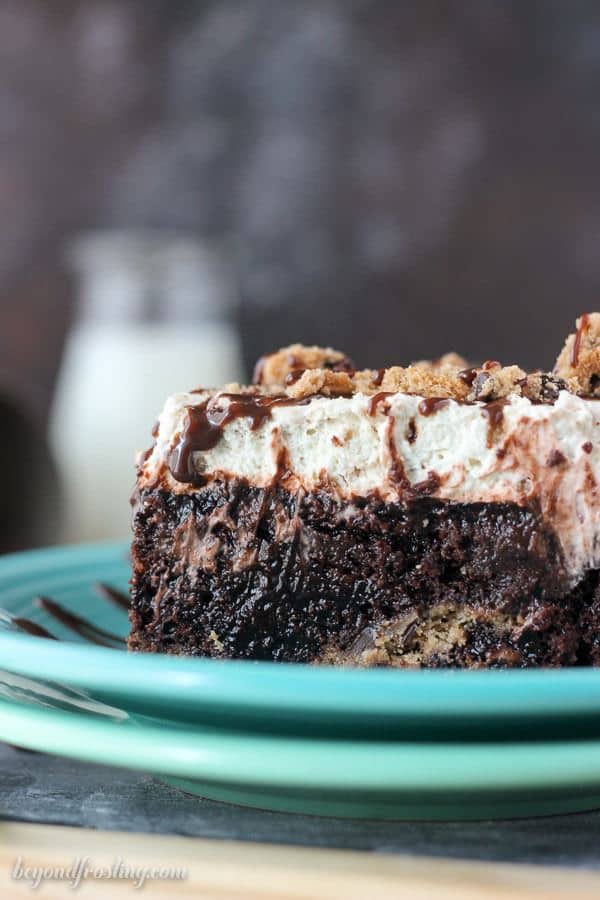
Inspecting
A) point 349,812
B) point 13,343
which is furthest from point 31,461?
point 349,812

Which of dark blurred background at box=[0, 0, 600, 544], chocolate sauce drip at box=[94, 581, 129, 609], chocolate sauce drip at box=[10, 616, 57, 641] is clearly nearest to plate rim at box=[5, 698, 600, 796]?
chocolate sauce drip at box=[10, 616, 57, 641]

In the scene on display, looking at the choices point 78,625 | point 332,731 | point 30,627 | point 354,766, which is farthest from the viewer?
point 78,625

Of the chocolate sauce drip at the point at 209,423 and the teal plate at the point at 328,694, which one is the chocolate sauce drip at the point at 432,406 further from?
the teal plate at the point at 328,694

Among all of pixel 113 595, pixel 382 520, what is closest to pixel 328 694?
pixel 382 520

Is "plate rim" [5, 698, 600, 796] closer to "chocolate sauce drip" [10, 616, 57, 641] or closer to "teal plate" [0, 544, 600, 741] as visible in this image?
"teal plate" [0, 544, 600, 741]

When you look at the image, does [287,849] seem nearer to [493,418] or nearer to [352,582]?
[352,582]
